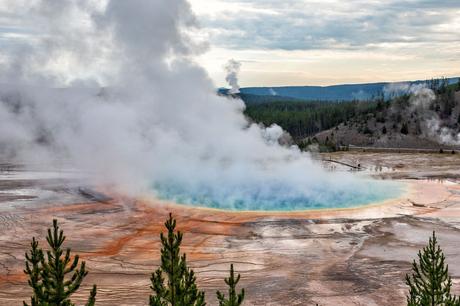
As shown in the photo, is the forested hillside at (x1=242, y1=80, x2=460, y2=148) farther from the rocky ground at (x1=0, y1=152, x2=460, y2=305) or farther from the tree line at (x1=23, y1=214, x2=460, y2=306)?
the tree line at (x1=23, y1=214, x2=460, y2=306)

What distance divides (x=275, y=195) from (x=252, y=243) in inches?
508

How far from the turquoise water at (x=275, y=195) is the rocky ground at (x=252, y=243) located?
2.05 meters

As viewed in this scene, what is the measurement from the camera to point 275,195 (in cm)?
3591

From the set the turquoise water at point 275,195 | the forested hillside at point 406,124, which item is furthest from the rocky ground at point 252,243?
the forested hillside at point 406,124

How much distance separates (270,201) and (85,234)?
13.6 meters

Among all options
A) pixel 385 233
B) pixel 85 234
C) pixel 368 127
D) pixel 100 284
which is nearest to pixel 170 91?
pixel 85 234

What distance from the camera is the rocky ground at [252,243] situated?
688 inches

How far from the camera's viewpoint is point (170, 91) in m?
43.5

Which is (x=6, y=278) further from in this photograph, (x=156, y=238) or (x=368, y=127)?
(x=368, y=127)

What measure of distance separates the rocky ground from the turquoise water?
205cm

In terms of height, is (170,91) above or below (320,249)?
above

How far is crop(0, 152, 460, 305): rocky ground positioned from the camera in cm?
1747

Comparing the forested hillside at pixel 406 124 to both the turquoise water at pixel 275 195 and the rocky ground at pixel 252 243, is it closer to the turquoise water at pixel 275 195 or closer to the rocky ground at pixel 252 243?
the turquoise water at pixel 275 195

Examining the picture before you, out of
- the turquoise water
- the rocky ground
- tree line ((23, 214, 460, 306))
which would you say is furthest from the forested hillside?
tree line ((23, 214, 460, 306))
